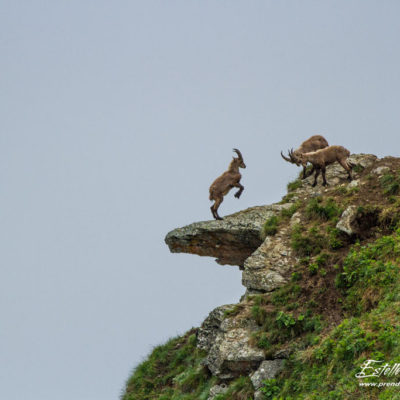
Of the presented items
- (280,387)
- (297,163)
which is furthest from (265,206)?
(280,387)

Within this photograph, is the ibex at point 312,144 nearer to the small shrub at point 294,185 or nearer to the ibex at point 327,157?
the small shrub at point 294,185

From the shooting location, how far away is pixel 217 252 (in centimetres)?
1980

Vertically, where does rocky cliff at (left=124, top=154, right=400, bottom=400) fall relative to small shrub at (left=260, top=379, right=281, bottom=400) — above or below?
above

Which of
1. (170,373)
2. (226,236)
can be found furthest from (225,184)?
(170,373)

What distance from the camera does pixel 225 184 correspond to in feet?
64.6

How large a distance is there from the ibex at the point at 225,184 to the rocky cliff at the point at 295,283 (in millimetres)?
689

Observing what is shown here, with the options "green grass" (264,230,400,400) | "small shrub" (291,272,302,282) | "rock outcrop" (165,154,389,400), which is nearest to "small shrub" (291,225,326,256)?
"rock outcrop" (165,154,389,400)

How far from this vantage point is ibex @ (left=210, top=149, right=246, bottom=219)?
19.6 meters

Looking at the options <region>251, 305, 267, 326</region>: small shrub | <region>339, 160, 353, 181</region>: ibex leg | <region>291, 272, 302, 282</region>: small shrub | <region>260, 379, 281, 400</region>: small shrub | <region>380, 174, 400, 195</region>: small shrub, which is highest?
<region>339, 160, 353, 181</region>: ibex leg

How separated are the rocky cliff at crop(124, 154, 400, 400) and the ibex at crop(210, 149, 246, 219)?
69cm

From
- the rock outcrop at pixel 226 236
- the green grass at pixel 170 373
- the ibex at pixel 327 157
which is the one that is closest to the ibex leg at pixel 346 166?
the ibex at pixel 327 157

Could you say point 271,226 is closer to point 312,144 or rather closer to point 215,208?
point 215,208

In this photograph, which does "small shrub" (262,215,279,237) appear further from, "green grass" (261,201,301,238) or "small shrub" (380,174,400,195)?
"small shrub" (380,174,400,195)

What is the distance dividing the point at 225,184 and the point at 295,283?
17.0ft
